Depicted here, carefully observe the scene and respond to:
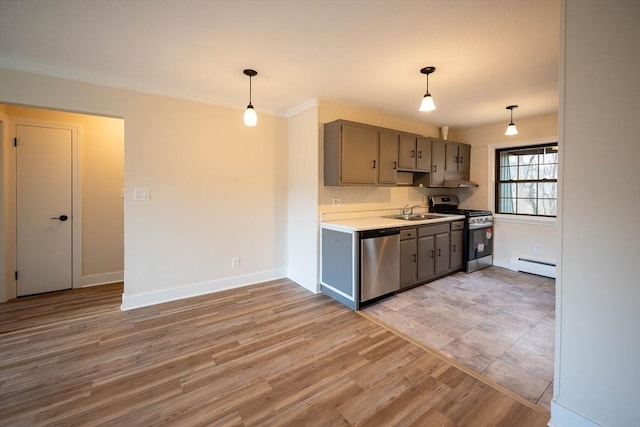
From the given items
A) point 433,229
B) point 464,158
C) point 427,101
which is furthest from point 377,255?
point 464,158

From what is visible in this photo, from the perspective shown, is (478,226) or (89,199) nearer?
(89,199)

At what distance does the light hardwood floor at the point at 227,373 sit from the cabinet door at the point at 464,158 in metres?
3.47

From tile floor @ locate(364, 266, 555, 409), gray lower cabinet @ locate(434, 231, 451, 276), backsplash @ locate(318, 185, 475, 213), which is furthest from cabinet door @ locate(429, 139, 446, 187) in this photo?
tile floor @ locate(364, 266, 555, 409)

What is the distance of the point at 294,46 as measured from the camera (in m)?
2.18

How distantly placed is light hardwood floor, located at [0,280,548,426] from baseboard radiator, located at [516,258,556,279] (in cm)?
317

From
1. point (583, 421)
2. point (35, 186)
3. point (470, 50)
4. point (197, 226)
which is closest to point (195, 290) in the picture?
point (197, 226)

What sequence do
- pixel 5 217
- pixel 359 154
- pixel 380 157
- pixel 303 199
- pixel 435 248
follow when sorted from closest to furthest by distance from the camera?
pixel 5 217, pixel 359 154, pixel 380 157, pixel 303 199, pixel 435 248

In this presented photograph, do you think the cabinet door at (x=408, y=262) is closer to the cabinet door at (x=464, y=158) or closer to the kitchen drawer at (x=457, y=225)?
the kitchen drawer at (x=457, y=225)

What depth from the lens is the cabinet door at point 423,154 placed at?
410 cm

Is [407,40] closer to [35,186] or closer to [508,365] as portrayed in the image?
[508,365]

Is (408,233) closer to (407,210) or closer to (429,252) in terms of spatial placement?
(429,252)

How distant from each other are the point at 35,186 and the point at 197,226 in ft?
6.81

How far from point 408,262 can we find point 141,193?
3266 millimetres

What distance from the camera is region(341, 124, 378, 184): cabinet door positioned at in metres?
3.29
